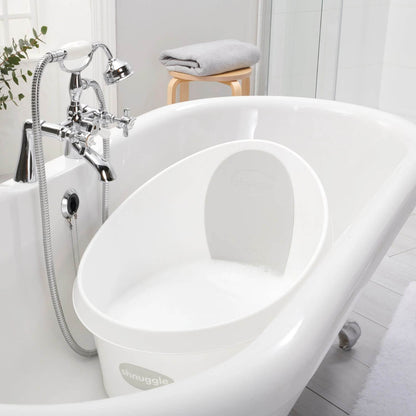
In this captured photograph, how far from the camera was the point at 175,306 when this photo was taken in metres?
1.59

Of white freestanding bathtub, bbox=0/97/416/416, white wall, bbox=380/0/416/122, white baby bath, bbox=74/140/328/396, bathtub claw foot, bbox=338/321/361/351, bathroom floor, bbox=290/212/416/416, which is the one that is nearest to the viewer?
white freestanding bathtub, bbox=0/97/416/416

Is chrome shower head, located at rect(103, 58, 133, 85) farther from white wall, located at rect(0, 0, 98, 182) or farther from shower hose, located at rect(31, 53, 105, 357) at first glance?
white wall, located at rect(0, 0, 98, 182)

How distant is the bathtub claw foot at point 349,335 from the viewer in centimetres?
182

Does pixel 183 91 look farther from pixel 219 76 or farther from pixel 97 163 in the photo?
pixel 97 163

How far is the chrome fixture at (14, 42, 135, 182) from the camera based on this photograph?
54.2 inches

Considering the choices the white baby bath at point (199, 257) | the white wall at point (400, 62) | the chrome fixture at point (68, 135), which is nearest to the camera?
the white baby bath at point (199, 257)

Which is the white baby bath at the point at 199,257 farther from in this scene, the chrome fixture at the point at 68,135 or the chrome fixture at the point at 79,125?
the chrome fixture at the point at 79,125

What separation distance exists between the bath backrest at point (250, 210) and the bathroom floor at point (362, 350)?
332 millimetres

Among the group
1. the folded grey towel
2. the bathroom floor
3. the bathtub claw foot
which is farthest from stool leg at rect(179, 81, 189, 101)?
the bathtub claw foot

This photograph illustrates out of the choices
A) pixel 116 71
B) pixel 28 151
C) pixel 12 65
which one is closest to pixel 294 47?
pixel 12 65

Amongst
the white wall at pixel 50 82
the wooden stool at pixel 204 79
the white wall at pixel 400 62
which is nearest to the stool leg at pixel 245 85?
the wooden stool at pixel 204 79

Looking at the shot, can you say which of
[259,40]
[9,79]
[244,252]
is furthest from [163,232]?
[259,40]

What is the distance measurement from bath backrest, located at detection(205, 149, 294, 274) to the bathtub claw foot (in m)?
0.26

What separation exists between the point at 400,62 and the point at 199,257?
2553 millimetres
